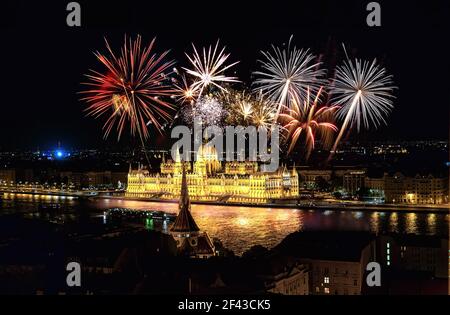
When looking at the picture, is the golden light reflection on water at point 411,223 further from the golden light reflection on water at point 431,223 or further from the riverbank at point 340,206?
the riverbank at point 340,206

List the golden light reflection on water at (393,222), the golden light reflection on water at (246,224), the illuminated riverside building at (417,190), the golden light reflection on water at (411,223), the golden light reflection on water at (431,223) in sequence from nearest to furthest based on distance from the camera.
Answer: the golden light reflection on water at (246,224) → the golden light reflection on water at (431,223) → the golden light reflection on water at (411,223) → the golden light reflection on water at (393,222) → the illuminated riverside building at (417,190)

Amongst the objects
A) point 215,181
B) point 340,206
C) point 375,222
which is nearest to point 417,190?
point 340,206

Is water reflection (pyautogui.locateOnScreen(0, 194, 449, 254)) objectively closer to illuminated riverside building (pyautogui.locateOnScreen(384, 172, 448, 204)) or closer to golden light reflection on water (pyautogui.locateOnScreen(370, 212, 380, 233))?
golden light reflection on water (pyautogui.locateOnScreen(370, 212, 380, 233))

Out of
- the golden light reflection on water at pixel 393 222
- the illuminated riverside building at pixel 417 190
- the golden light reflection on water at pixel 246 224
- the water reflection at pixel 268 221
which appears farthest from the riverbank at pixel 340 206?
the illuminated riverside building at pixel 417 190

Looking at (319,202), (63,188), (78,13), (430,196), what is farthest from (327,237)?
(63,188)

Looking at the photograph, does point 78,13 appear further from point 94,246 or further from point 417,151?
point 417,151

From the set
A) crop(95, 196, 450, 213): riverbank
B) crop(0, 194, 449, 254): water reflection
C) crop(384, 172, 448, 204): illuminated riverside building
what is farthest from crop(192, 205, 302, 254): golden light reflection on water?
crop(384, 172, 448, 204): illuminated riverside building

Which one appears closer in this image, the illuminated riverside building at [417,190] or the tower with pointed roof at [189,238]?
the tower with pointed roof at [189,238]

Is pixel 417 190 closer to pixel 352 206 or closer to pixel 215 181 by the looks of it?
pixel 352 206
